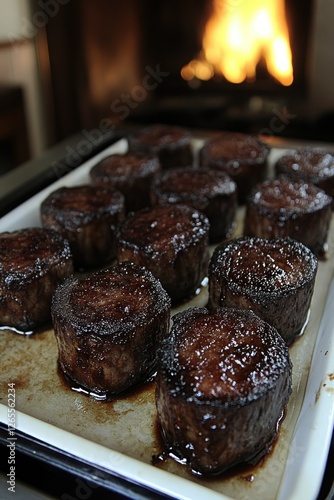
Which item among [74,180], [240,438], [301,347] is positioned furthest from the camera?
[74,180]

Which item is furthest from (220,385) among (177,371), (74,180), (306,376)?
(74,180)

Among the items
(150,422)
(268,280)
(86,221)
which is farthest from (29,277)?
(268,280)

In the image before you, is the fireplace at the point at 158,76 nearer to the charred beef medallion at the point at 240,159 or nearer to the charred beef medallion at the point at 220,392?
the charred beef medallion at the point at 240,159

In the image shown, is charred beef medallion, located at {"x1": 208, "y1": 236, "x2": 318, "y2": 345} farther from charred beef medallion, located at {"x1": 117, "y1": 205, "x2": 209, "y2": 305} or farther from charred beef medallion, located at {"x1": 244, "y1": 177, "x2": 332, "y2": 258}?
charred beef medallion, located at {"x1": 244, "y1": 177, "x2": 332, "y2": 258}

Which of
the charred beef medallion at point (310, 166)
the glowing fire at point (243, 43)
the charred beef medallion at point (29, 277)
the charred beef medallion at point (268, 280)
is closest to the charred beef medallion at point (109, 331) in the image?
the charred beef medallion at point (29, 277)


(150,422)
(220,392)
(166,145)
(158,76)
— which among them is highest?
(158,76)

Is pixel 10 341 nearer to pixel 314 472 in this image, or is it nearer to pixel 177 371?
pixel 177 371

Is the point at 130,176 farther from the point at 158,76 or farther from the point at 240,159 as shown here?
the point at 158,76
